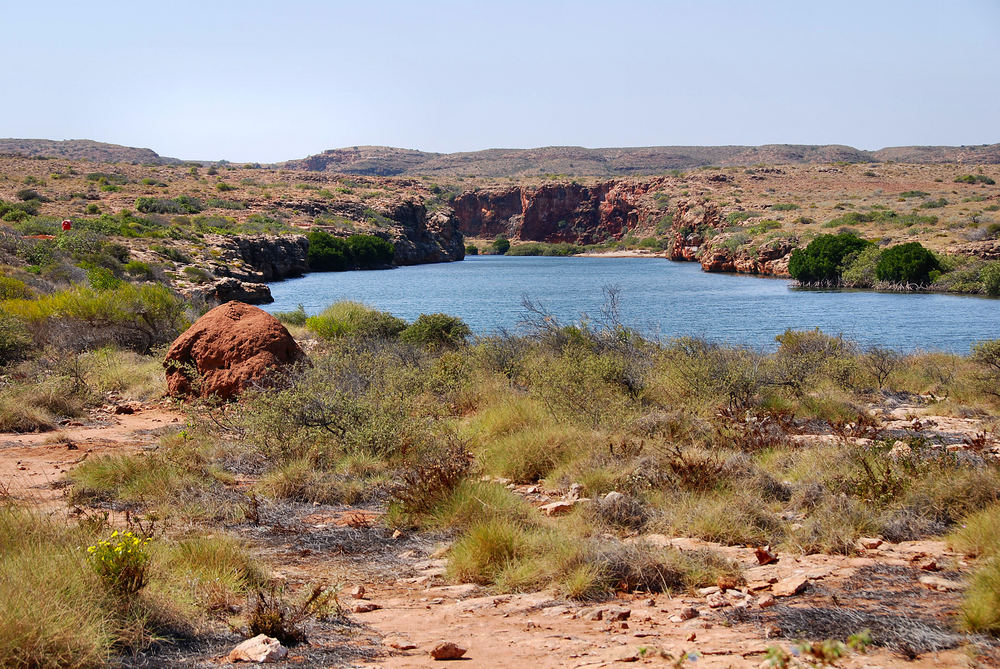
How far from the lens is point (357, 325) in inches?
723

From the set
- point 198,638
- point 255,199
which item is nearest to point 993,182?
point 255,199

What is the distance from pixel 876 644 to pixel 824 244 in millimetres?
47392

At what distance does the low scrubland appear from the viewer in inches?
168

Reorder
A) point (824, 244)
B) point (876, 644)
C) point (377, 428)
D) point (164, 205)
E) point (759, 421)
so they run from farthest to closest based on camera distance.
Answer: point (164, 205), point (824, 244), point (759, 421), point (377, 428), point (876, 644)

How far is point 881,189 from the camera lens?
79.3 meters

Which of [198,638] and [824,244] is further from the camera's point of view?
[824,244]

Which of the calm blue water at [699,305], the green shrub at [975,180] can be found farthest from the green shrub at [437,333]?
the green shrub at [975,180]

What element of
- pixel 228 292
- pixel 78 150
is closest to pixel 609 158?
pixel 78 150

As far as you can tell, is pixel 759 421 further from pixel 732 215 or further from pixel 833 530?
pixel 732 215


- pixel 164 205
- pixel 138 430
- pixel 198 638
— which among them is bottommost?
pixel 138 430

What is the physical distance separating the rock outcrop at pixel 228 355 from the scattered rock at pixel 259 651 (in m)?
7.61

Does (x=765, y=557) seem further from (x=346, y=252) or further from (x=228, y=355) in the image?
(x=346, y=252)

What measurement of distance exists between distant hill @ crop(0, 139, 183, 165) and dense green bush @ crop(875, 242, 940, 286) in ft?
410

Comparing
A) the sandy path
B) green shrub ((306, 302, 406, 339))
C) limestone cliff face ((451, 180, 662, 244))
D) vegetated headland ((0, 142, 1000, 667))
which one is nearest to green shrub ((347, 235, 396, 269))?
green shrub ((306, 302, 406, 339))
